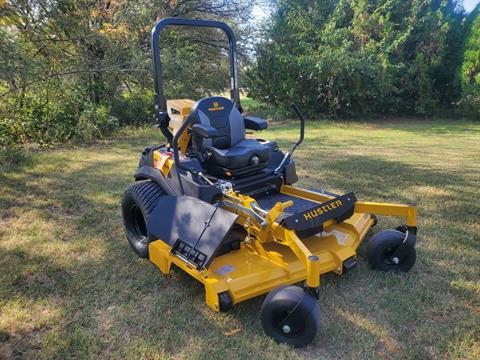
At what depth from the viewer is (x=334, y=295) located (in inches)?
113

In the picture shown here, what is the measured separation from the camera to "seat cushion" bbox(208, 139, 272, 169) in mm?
3318

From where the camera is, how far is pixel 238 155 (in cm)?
332

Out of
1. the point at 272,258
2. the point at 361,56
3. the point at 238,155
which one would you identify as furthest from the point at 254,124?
the point at 361,56

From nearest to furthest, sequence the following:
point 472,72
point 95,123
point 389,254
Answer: point 389,254 < point 95,123 < point 472,72

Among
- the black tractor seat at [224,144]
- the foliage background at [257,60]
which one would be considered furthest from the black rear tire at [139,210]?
the foliage background at [257,60]

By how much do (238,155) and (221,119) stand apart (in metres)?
0.44

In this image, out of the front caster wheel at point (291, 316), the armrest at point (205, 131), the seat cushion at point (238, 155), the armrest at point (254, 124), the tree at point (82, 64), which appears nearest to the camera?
the front caster wheel at point (291, 316)

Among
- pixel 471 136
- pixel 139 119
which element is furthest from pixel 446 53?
pixel 139 119

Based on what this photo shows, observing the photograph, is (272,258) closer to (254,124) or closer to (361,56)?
(254,124)

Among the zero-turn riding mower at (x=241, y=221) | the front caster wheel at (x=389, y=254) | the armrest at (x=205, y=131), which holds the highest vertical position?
the armrest at (x=205, y=131)

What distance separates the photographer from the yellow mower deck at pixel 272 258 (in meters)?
2.55

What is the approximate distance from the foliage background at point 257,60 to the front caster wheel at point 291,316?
6423mm

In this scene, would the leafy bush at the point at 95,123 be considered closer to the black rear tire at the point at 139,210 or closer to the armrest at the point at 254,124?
the black rear tire at the point at 139,210

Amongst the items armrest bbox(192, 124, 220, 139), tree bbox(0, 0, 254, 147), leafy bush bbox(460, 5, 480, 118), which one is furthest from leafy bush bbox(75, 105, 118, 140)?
leafy bush bbox(460, 5, 480, 118)
